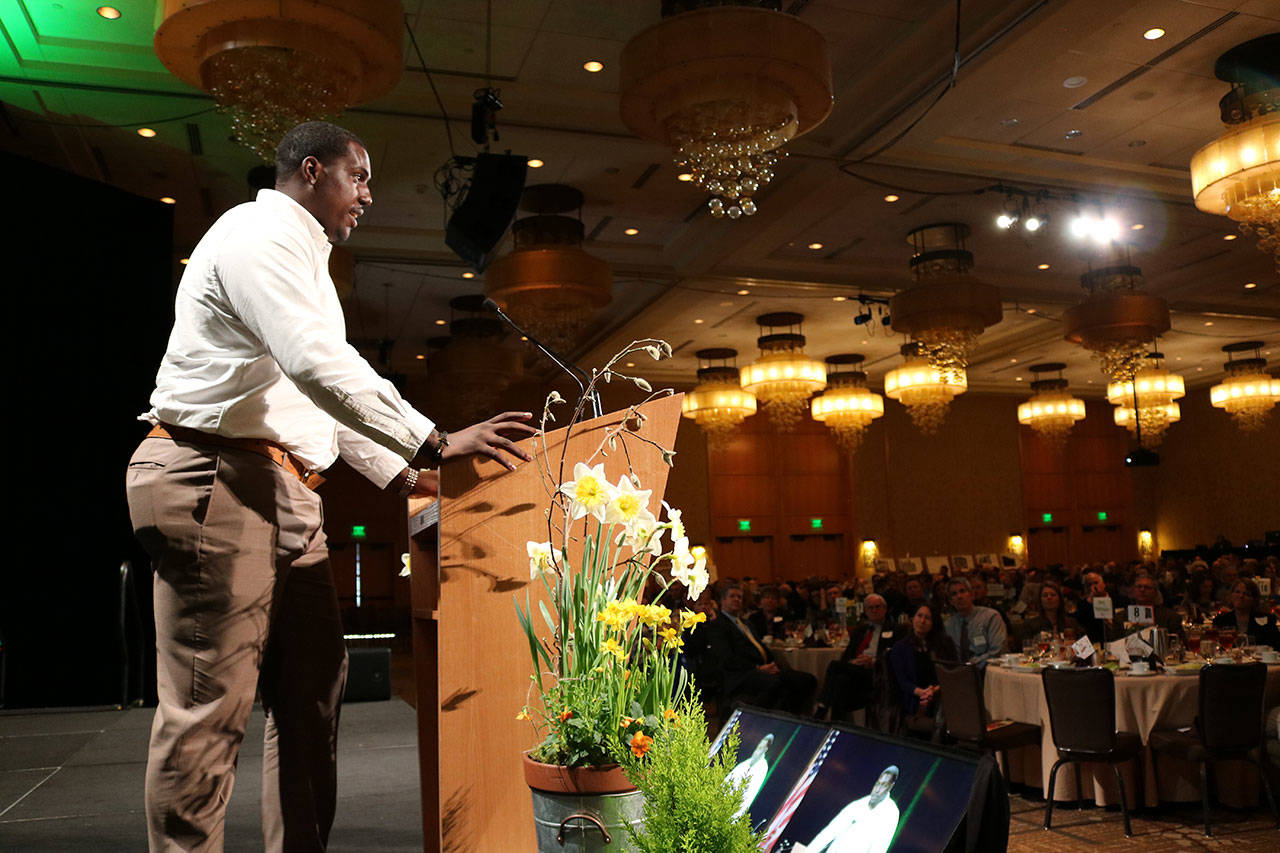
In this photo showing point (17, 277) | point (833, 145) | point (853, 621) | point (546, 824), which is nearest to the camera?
point (546, 824)

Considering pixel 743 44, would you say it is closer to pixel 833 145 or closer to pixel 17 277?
pixel 833 145

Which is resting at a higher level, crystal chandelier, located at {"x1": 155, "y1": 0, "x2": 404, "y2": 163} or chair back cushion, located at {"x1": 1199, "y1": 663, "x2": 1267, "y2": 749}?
crystal chandelier, located at {"x1": 155, "y1": 0, "x2": 404, "y2": 163}

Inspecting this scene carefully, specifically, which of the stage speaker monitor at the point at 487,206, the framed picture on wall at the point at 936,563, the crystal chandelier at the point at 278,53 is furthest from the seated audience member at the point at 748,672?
the framed picture on wall at the point at 936,563

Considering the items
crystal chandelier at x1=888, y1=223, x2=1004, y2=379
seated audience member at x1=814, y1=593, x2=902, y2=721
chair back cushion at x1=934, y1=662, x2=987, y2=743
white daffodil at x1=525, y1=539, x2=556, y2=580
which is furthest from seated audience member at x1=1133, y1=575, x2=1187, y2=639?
white daffodil at x1=525, y1=539, x2=556, y2=580

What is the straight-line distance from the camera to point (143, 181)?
28.3 feet

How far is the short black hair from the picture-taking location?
5.94ft

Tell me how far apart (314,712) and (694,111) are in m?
Answer: 4.20

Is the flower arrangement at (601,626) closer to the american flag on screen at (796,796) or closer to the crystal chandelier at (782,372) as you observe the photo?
the american flag on screen at (796,796)

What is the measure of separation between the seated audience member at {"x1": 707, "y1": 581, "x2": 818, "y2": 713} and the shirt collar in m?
6.40

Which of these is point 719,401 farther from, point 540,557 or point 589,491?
point 589,491

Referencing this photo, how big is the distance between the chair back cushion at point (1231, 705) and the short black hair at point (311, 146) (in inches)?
200

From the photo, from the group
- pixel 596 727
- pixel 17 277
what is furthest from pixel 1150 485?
pixel 596 727

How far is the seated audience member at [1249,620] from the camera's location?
7090mm

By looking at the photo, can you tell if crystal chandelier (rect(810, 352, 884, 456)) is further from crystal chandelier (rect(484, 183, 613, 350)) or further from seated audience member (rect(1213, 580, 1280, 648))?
seated audience member (rect(1213, 580, 1280, 648))
